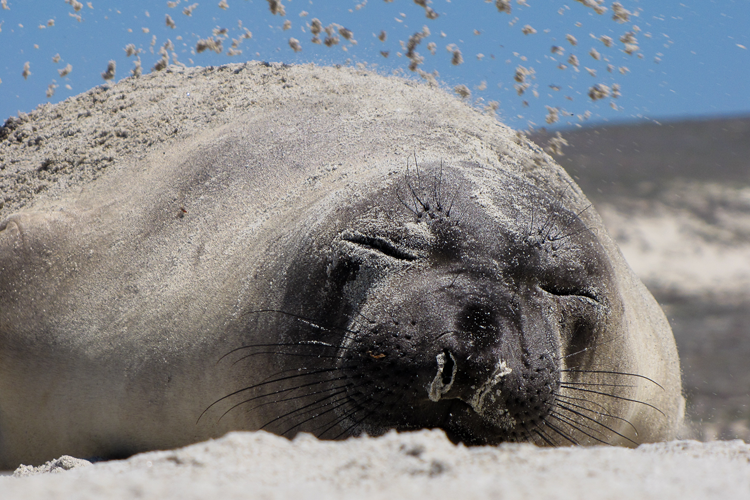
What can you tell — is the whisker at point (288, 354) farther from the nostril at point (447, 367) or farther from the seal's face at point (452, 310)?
the nostril at point (447, 367)

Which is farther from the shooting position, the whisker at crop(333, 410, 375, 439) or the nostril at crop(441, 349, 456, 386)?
the whisker at crop(333, 410, 375, 439)

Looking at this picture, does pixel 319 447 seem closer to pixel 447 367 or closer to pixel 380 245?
pixel 447 367

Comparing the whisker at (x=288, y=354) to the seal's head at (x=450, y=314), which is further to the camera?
the whisker at (x=288, y=354)

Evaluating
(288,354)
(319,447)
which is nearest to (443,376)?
(319,447)

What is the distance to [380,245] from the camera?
2488mm

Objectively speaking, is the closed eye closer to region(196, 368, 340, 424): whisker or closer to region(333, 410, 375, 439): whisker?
region(196, 368, 340, 424): whisker

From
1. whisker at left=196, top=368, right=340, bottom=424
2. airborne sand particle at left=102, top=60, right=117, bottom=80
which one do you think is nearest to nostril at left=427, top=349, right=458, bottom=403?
whisker at left=196, top=368, right=340, bottom=424

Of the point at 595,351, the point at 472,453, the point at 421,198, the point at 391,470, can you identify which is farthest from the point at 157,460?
the point at 595,351

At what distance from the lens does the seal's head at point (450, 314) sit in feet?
7.01

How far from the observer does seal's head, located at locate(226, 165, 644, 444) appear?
2.14 metres

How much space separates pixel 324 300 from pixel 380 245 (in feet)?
0.91

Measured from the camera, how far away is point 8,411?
3234mm

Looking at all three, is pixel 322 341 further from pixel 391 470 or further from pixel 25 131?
pixel 25 131

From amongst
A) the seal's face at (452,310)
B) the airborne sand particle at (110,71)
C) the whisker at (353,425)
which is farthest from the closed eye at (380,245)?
the airborne sand particle at (110,71)
